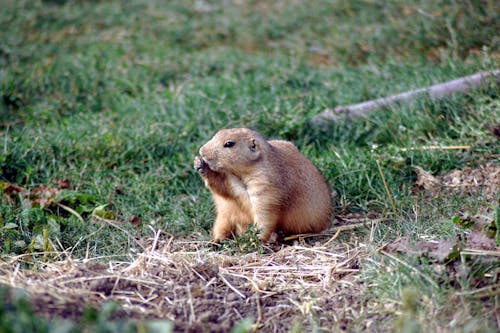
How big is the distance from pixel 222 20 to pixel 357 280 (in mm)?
6987

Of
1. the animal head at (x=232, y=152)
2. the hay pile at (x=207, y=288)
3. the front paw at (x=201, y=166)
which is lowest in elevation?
the hay pile at (x=207, y=288)

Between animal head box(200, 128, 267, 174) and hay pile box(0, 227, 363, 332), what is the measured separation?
72 cm

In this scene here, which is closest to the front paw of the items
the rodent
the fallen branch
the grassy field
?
the rodent

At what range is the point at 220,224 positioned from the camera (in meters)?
5.21

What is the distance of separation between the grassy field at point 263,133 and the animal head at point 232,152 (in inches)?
22.0

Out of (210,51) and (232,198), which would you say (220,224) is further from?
(210,51)

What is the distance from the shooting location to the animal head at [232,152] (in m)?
5.00

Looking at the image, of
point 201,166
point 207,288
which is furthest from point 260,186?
point 207,288

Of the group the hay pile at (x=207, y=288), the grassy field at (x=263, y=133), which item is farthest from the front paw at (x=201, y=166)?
the hay pile at (x=207, y=288)

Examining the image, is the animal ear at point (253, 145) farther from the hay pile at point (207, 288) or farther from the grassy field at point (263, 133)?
the hay pile at point (207, 288)

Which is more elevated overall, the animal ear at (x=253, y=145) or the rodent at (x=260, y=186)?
the animal ear at (x=253, y=145)

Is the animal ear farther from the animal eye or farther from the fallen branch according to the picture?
the fallen branch

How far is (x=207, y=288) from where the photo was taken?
3.97 meters

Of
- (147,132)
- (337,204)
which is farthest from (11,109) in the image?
(337,204)
